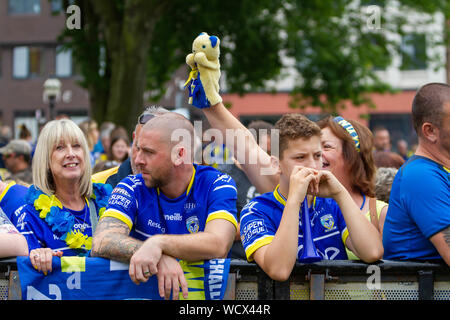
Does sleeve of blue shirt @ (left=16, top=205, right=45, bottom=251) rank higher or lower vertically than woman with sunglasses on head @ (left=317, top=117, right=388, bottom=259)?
lower

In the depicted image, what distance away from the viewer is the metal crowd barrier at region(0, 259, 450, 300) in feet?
9.20

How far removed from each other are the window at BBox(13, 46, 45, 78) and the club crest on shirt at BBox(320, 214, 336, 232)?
117 feet

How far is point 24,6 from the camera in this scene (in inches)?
1448

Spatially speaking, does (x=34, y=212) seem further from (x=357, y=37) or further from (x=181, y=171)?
(x=357, y=37)

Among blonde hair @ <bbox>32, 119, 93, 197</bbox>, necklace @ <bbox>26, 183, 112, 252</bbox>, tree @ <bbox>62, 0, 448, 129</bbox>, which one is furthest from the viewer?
tree @ <bbox>62, 0, 448, 129</bbox>

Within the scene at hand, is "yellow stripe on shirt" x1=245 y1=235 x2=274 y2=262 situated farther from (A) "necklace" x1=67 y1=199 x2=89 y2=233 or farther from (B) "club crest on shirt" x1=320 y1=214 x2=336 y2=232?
(A) "necklace" x1=67 y1=199 x2=89 y2=233

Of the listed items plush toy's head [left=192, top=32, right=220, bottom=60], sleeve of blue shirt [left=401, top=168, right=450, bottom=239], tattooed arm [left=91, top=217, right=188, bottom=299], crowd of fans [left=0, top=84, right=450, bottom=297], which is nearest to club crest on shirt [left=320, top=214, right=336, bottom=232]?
crowd of fans [left=0, top=84, right=450, bottom=297]

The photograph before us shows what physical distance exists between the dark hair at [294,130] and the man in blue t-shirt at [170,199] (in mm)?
364

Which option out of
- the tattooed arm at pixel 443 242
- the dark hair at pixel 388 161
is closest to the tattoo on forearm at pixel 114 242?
the tattooed arm at pixel 443 242

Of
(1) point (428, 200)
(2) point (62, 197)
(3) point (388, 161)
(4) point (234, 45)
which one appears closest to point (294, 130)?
(1) point (428, 200)

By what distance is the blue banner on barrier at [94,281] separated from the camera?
2.88 m

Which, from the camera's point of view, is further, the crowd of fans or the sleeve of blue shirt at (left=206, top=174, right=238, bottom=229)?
Answer: the sleeve of blue shirt at (left=206, top=174, right=238, bottom=229)

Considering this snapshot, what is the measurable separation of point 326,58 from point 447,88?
16.5 metres

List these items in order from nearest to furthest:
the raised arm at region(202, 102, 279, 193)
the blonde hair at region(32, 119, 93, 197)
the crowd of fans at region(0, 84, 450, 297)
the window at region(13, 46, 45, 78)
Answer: the crowd of fans at region(0, 84, 450, 297), the blonde hair at region(32, 119, 93, 197), the raised arm at region(202, 102, 279, 193), the window at region(13, 46, 45, 78)
